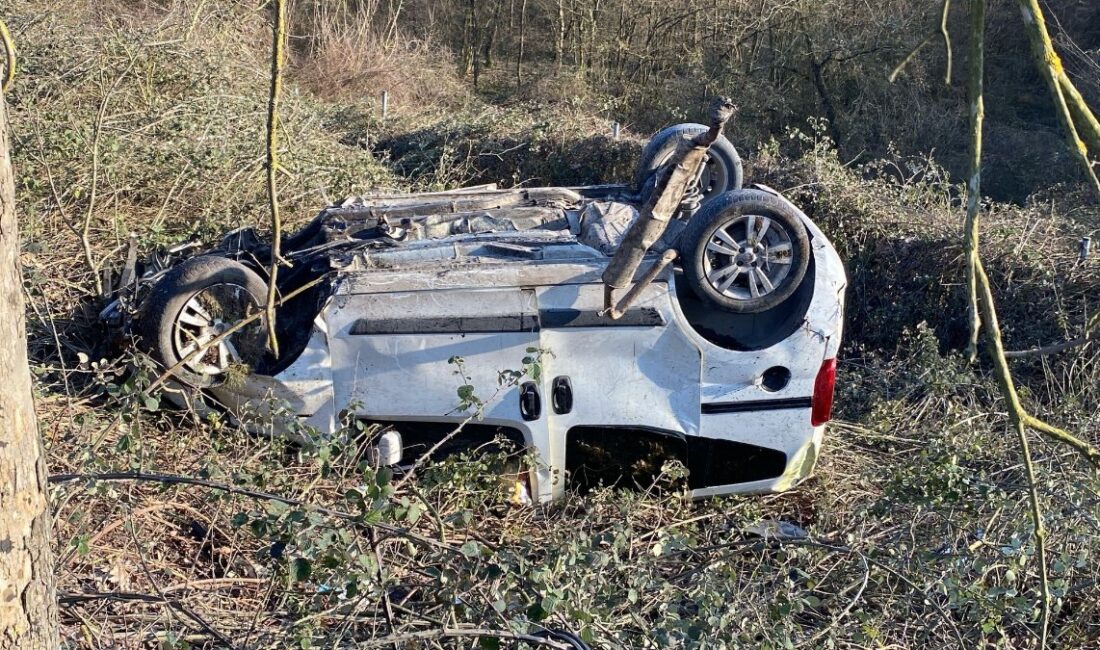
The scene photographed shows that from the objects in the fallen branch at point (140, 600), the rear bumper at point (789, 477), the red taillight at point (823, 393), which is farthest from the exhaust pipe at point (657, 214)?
the fallen branch at point (140, 600)

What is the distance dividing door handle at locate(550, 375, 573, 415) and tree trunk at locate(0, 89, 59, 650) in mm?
2414

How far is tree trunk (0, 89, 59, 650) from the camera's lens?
6.04ft

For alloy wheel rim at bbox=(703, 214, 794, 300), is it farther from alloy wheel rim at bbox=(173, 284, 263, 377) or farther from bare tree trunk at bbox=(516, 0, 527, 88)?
bare tree trunk at bbox=(516, 0, 527, 88)

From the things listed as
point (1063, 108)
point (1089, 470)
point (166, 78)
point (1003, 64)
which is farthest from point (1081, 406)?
point (1003, 64)

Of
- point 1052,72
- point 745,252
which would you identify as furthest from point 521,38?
point 1052,72

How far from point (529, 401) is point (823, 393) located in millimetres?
1403

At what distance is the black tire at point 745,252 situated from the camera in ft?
13.7

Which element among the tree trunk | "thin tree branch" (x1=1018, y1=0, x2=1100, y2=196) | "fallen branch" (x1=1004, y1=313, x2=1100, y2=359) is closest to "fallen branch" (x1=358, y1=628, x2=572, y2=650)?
the tree trunk

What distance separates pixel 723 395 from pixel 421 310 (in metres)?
1.45

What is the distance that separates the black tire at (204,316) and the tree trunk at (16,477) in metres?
2.13

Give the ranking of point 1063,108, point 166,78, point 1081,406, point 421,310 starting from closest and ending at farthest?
point 1063,108
point 421,310
point 1081,406
point 166,78

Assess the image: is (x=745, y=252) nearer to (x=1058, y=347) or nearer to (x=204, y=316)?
(x=204, y=316)

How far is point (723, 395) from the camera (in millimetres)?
4320

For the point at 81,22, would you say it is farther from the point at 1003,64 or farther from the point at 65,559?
the point at 1003,64
